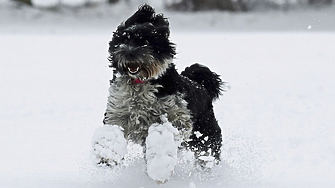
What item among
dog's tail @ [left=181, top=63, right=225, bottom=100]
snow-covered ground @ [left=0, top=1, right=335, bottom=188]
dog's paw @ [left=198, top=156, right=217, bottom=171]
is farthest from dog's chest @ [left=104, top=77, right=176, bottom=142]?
dog's tail @ [left=181, top=63, right=225, bottom=100]

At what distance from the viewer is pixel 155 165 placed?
3.67m

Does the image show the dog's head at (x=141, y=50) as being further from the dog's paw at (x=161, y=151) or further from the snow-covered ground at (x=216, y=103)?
the snow-covered ground at (x=216, y=103)

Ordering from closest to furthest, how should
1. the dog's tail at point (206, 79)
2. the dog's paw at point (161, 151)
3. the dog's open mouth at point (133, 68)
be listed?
the dog's paw at point (161, 151), the dog's open mouth at point (133, 68), the dog's tail at point (206, 79)

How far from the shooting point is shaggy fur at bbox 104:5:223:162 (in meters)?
3.92

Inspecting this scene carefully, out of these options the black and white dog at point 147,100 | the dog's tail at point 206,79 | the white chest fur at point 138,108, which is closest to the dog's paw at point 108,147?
the black and white dog at point 147,100

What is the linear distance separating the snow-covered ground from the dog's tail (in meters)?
0.67

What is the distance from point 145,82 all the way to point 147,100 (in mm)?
137

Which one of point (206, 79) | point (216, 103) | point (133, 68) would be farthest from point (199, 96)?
point (216, 103)

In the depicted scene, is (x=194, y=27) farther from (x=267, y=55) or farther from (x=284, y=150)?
(x=284, y=150)

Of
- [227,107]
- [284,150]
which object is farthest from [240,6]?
[284,150]

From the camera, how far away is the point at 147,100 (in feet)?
13.3

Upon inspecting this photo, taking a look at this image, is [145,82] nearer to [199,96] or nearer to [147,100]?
[147,100]

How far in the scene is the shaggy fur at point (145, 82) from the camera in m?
3.92

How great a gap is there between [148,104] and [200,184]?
31.3 inches
